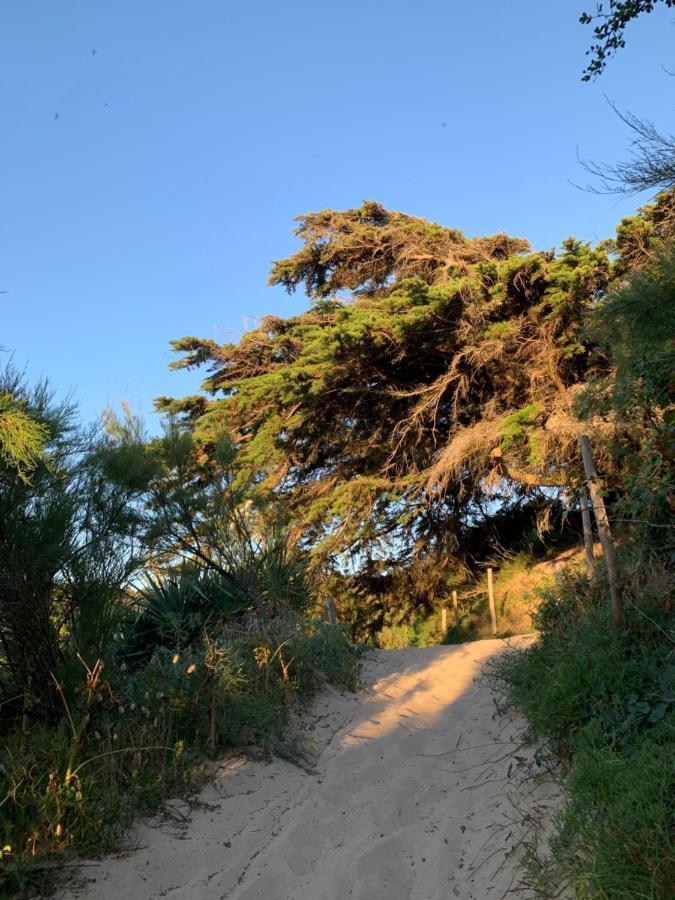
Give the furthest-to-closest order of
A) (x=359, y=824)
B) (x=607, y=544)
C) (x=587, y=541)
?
(x=587, y=541), (x=607, y=544), (x=359, y=824)

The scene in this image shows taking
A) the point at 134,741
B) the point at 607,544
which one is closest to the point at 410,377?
the point at 607,544

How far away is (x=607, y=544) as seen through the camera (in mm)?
5355

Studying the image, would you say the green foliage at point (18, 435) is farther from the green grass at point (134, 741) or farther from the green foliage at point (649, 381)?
the green foliage at point (649, 381)

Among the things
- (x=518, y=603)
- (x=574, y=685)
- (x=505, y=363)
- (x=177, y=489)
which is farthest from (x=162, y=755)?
(x=505, y=363)

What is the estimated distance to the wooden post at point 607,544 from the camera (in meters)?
4.93

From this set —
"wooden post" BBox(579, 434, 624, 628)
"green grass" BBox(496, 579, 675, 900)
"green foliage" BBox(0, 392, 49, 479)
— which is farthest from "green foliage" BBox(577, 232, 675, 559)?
"green foliage" BBox(0, 392, 49, 479)

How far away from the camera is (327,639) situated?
7.97 meters

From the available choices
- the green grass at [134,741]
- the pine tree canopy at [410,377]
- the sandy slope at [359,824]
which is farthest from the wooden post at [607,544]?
the pine tree canopy at [410,377]

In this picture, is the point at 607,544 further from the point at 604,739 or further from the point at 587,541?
the point at 604,739

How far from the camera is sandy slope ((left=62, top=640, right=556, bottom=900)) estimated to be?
380cm

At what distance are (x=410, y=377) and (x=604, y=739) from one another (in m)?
13.3

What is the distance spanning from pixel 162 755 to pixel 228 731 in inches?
28.1

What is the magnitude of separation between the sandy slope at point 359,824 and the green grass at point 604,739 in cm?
37

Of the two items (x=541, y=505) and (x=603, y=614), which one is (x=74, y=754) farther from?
(x=541, y=505)
